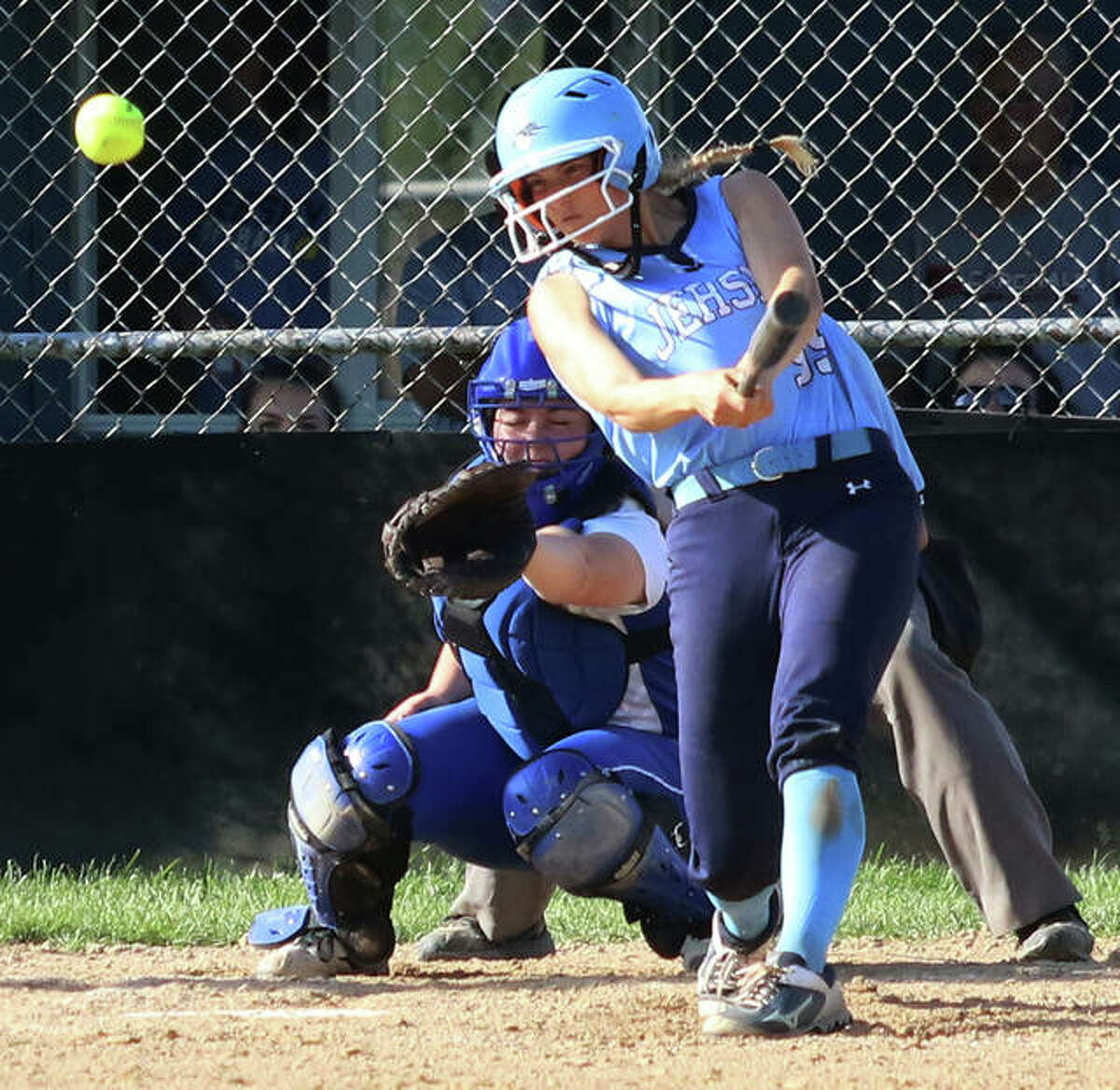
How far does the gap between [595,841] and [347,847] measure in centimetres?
47

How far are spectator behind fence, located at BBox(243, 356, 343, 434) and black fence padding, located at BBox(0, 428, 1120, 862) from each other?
27 cm

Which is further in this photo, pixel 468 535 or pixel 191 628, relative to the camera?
pixel 191 628

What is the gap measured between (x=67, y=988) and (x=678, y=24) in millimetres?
4197

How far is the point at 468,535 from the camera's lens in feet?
12.3

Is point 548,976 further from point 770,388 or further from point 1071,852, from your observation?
point 1071,852

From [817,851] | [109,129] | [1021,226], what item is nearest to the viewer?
[817,851]

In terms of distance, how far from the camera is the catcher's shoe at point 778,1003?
3.35 metres

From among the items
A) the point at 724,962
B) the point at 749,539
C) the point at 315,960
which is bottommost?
the point at 315,960

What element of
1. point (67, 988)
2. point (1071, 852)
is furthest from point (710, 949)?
point (1071, 852)

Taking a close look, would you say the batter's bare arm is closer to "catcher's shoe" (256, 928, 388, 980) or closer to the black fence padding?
"catcher's shoe" (256, 928, 388, 980)

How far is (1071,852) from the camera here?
5.38m

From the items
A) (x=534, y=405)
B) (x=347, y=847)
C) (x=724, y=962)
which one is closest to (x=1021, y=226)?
(x=534, y=405)

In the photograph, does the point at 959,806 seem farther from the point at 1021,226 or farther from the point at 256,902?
the point at 1021,226

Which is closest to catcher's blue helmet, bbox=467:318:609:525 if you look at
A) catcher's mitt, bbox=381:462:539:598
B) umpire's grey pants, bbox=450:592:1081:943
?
catcher's mitt, bbox=381:462:539:598
